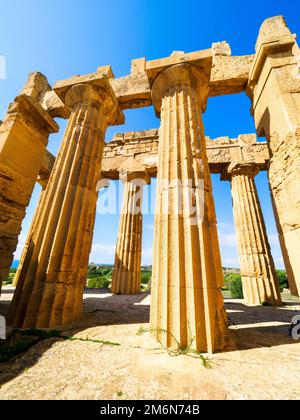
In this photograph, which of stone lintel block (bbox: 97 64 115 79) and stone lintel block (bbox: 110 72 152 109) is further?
stone lintel block (bbox: 110 72 152 109)

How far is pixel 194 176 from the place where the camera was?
347 cm

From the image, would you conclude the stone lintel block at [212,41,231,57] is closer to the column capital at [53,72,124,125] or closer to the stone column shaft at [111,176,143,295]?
the column capital at [53,72,124,125]

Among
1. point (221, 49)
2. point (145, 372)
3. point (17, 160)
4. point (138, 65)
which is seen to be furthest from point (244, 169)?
point (145, 372)

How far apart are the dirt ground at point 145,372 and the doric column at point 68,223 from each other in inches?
38.1

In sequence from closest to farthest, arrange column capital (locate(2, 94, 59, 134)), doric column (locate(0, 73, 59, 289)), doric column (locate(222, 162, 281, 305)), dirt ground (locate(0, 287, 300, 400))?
1. dirt ground (locate(0, 287, 300, 400))
2. doric column (locate(0, 73, 59, 289))
3. column capital (locate(2, 94, 59, 134))
4. doric column (locate(222, 162, 281, 305))

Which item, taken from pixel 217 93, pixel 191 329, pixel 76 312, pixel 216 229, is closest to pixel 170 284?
pixel 191 329

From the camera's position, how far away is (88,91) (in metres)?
5.12

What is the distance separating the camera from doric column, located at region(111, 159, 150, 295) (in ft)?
33.2

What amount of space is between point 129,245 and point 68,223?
6.67m

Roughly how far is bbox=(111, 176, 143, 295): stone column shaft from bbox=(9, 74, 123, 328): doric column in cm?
597

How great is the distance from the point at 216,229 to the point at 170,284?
1.26m

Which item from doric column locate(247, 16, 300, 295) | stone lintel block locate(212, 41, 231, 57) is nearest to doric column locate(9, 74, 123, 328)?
stone lintel block locate(212, 41, 231, 57)

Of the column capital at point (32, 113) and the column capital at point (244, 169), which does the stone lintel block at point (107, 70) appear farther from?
the column capital at point (244, 169)

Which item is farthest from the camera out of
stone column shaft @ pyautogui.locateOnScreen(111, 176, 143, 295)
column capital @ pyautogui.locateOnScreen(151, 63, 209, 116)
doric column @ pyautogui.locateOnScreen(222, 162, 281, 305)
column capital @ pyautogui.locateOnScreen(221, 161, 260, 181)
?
stone column shaft @ pyautogui.locateOnScreen(111, 176, 143, 295)
